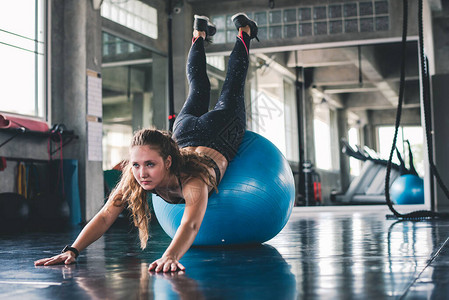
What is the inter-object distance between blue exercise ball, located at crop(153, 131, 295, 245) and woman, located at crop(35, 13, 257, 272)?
7 centimetres

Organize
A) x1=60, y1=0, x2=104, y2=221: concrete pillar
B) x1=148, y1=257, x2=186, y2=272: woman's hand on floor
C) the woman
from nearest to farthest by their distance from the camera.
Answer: x1=148, y1=257, x2=186, y2=272: woman's hand on floor, the woman, x1=60, y1=0, x2=104, y2=221: concrete pillar

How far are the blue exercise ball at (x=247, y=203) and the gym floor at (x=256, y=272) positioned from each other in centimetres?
8

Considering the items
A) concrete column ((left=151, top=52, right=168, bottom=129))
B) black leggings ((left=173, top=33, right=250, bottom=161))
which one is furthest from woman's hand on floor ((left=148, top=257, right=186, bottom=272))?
concrete column ((left=151, top=52, right=168, bottom=129))

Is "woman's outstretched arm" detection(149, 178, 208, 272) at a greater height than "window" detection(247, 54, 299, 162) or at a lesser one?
lesser

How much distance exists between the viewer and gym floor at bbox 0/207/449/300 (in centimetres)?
147

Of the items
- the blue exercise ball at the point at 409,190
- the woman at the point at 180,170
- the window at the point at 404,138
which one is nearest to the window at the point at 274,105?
the blue exercise ball at the point at 409,190

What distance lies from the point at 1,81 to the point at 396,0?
534cm

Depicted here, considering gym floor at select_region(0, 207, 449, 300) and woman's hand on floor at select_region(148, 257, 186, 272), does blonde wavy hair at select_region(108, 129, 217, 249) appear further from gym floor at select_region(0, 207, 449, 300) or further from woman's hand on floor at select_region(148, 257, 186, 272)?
woman's hand on floor at select_region(148, 257, 186, 272)

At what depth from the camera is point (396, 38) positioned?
7.57 m

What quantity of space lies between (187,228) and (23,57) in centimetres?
432

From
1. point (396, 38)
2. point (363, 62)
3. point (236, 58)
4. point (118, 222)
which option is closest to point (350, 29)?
point (396, 38)

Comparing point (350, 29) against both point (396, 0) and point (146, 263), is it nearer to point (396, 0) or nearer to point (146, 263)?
point (396, 0)

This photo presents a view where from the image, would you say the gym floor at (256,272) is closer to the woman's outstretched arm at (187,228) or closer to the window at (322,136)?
the woman's outstretched arm at (187,228)

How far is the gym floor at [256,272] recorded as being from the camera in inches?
57.7
